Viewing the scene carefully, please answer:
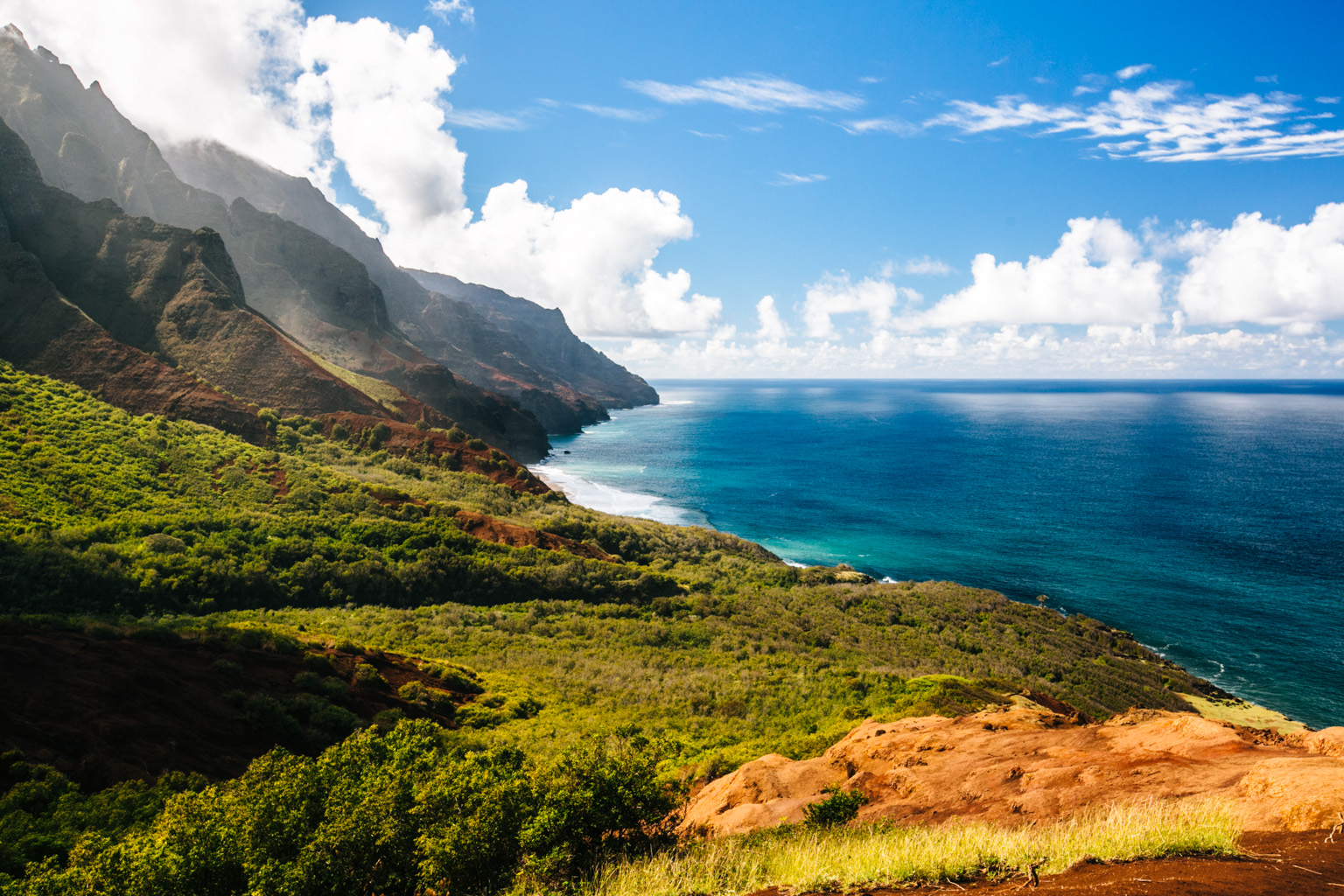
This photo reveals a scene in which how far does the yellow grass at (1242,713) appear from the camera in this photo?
28.2m

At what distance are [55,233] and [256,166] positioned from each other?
105 metres

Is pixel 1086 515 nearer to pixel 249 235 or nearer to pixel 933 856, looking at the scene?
pixel 933 856

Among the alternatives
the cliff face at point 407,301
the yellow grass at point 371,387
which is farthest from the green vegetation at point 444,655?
the cliff face at point 407,301

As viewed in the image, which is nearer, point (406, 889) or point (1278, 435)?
point (406, 889)

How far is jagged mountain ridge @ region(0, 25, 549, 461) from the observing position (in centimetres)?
7806

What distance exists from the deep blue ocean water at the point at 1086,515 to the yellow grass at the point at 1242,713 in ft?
5.36

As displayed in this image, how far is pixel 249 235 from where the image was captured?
97.9 meters

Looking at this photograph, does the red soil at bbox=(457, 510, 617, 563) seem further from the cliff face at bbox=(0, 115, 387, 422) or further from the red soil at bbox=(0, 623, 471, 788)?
the cliff face at bbox=(0, 115, 387, 422)

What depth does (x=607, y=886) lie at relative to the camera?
772 cm

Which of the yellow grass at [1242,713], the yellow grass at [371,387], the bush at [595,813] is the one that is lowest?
the yellow grass at [1242,713]

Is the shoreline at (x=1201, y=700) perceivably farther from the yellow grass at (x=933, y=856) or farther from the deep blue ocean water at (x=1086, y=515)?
the yellow grass at (x=933, y=856)

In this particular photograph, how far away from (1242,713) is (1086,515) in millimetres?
43147

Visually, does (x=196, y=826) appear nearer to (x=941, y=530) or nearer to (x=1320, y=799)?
(x=1320, y=799)

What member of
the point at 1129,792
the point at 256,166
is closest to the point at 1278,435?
the point at 1129,792
